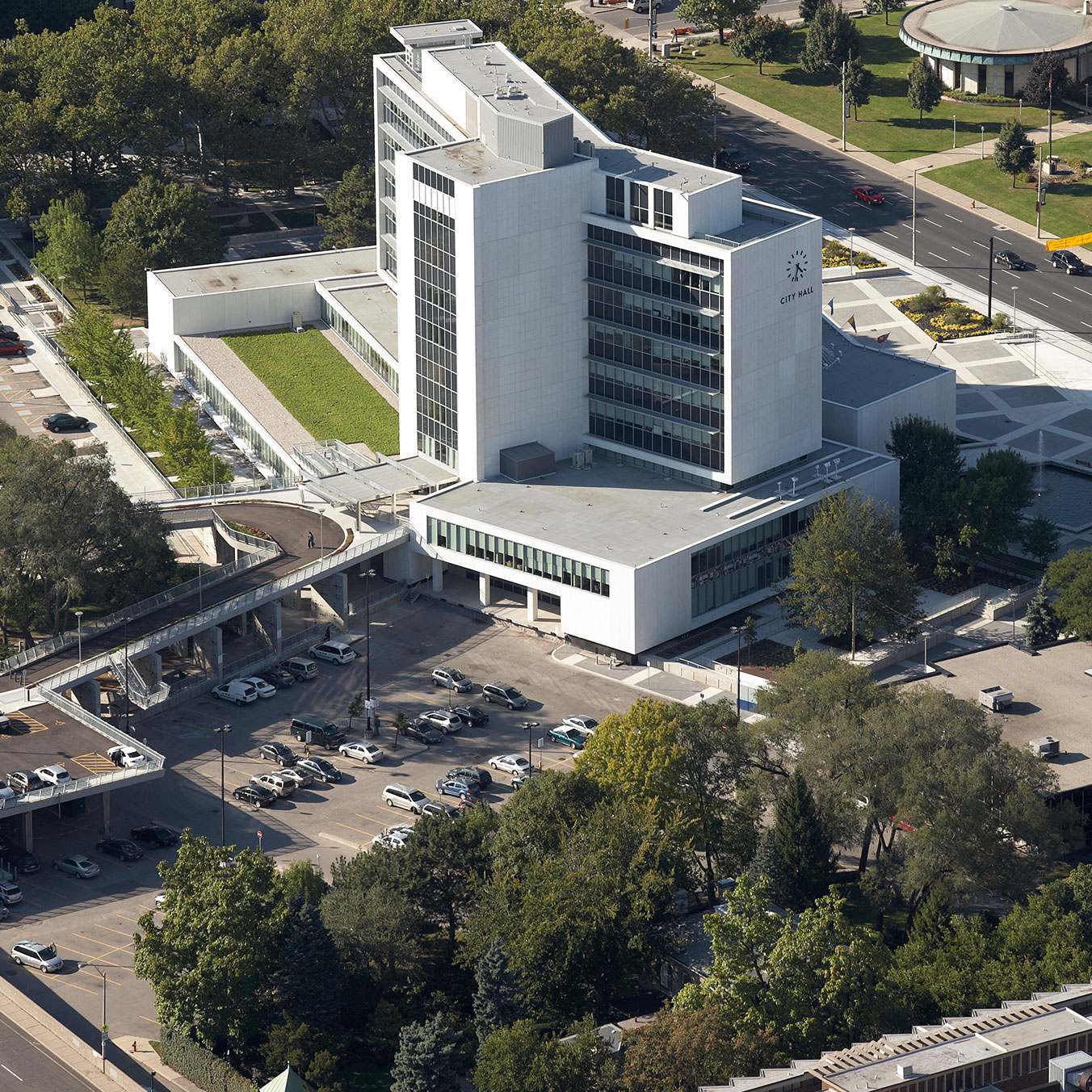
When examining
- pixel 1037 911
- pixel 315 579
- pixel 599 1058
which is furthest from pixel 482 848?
pixel 315 579

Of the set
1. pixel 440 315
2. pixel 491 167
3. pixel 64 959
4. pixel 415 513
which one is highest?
pixel 491 167

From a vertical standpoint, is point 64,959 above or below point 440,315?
below

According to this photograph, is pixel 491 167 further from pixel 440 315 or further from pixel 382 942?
pixel 382 942

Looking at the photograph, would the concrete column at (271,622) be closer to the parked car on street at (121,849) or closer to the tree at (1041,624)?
the parked car on street at (121,849)

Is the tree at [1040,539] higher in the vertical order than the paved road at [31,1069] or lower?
higher

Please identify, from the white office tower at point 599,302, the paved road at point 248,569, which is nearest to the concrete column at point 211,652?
the paved road at point 248,569

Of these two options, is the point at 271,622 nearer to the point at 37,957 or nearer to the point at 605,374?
the point at 605,374

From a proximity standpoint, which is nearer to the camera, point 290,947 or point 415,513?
point 290,947

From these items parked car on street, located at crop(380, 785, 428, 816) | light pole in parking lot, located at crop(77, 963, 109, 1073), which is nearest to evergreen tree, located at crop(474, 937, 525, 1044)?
light pole in parking lot, located at crop(77, 963, 109, 1073)

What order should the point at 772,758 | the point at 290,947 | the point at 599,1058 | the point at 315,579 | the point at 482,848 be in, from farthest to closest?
the point at 315,579 → the point at 772,758 → the point at 482,848 → the point at 290,947 → the point at 599,1058
